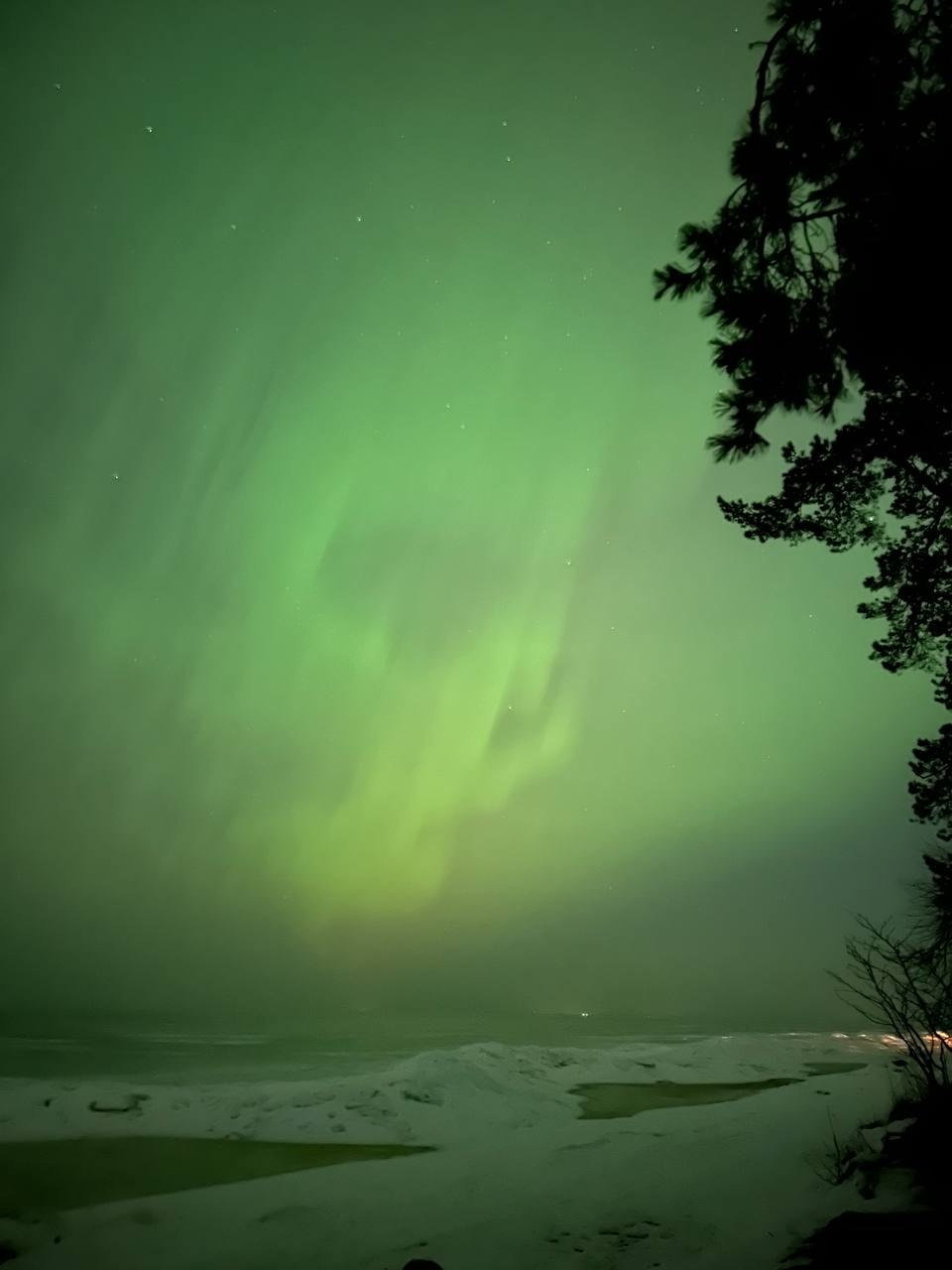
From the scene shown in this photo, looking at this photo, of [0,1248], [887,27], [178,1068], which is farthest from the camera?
[178,1068]

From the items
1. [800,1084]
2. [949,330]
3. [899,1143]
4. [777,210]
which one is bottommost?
[800,1084]

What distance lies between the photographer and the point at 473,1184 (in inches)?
433

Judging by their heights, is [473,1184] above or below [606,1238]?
below

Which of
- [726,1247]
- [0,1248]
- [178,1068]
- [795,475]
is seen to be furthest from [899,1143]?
[178,1068]

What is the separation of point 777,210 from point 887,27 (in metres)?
1.46

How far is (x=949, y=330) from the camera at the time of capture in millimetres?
5188

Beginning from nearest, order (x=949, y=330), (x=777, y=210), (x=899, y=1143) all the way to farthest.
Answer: (x=949, y=330)
(x=777, y=210)
(x=899, y=1143)

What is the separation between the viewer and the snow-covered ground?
7.75m

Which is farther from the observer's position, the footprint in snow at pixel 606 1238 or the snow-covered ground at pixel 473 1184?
the snow-covered ground at pixel 473 1184

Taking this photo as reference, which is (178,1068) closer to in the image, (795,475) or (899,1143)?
(899,1143)

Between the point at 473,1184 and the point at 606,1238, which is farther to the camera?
the point at 473,1184

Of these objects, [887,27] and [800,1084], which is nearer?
[887,27]

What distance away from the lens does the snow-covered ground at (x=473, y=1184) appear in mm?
7754

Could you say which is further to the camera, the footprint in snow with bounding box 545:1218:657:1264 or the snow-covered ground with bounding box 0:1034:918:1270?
the snow-covered ground with bounding box 0:1034:918:1270
